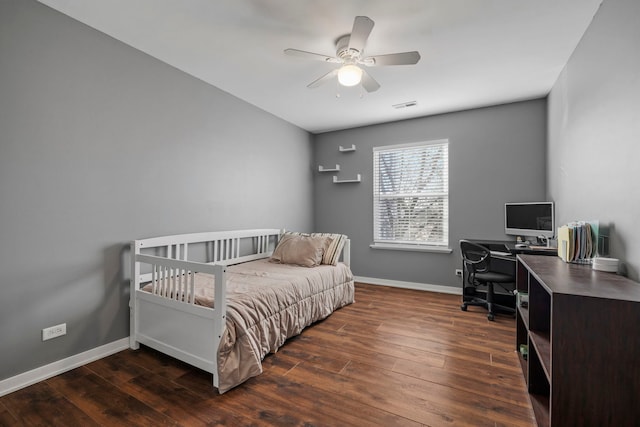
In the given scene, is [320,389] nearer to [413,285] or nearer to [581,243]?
[581,243]

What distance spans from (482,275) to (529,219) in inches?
34.3

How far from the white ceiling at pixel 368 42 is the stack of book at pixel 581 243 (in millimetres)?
1513

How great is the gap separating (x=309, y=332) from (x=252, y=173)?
6.99 ft

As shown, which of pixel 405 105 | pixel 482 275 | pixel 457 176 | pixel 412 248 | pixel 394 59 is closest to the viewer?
pixel 394 59

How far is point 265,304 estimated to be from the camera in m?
2.33

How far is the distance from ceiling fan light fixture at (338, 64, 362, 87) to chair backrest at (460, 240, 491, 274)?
2.19 m

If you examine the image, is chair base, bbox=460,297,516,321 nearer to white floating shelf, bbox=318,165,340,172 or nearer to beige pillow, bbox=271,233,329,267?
beige pillow, bbox=271,233,329,267

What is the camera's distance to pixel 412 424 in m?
1.58

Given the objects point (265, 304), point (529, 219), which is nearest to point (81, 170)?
point (265, 304)

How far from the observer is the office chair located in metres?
3.19

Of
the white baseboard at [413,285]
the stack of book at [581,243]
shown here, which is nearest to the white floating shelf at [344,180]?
the white baseboard at [413,285]

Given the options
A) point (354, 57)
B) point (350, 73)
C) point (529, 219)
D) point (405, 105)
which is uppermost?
point (405, 105)

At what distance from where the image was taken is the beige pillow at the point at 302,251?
11.4 ft

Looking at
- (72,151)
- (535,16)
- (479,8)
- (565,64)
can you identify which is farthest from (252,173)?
(565,64)
